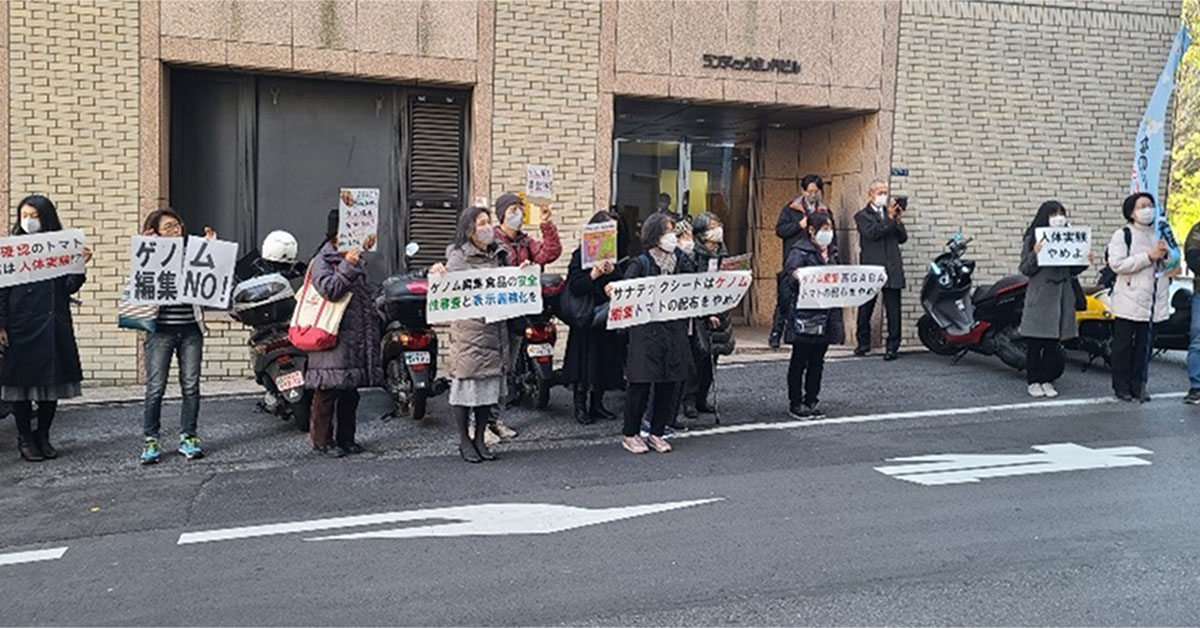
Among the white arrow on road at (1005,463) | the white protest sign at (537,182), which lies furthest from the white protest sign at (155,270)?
the white arrow on road at (1005,463)

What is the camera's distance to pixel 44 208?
740 centimetres

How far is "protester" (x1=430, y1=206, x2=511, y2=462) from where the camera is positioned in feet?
24.1

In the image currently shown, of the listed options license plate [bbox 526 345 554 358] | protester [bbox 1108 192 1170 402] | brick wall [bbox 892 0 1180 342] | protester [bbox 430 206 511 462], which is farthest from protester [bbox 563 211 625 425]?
brick wall [bbox 892 0 1180 342]

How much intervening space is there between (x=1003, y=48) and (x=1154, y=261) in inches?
170

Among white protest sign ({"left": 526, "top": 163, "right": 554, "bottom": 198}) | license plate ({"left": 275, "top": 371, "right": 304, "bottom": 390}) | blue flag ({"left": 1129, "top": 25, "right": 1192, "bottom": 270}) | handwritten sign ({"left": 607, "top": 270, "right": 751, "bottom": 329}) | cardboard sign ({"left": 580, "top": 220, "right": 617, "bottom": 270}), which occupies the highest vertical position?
blue flag ({"left": 1129, "top": 25, "right": 1192, "bottom": 270})

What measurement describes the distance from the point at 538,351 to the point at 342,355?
5.89 feet

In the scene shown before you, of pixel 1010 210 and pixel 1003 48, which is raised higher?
pixel 1003 48

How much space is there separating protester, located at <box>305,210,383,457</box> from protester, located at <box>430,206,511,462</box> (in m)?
0.65

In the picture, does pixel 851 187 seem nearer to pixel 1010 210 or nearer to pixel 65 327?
pixel 1010 210

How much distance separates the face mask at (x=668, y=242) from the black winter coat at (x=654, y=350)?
13 centimetres

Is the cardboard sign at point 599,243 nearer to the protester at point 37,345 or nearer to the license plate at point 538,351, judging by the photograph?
the license plate at point 538,351

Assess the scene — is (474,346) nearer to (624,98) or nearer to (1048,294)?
(624,98)

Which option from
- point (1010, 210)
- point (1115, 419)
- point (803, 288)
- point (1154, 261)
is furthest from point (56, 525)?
point (1010, 210)

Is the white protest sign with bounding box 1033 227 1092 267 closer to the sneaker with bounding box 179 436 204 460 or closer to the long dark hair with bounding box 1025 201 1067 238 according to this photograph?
the long dark hair with bounding box 1025 201 1067 238
